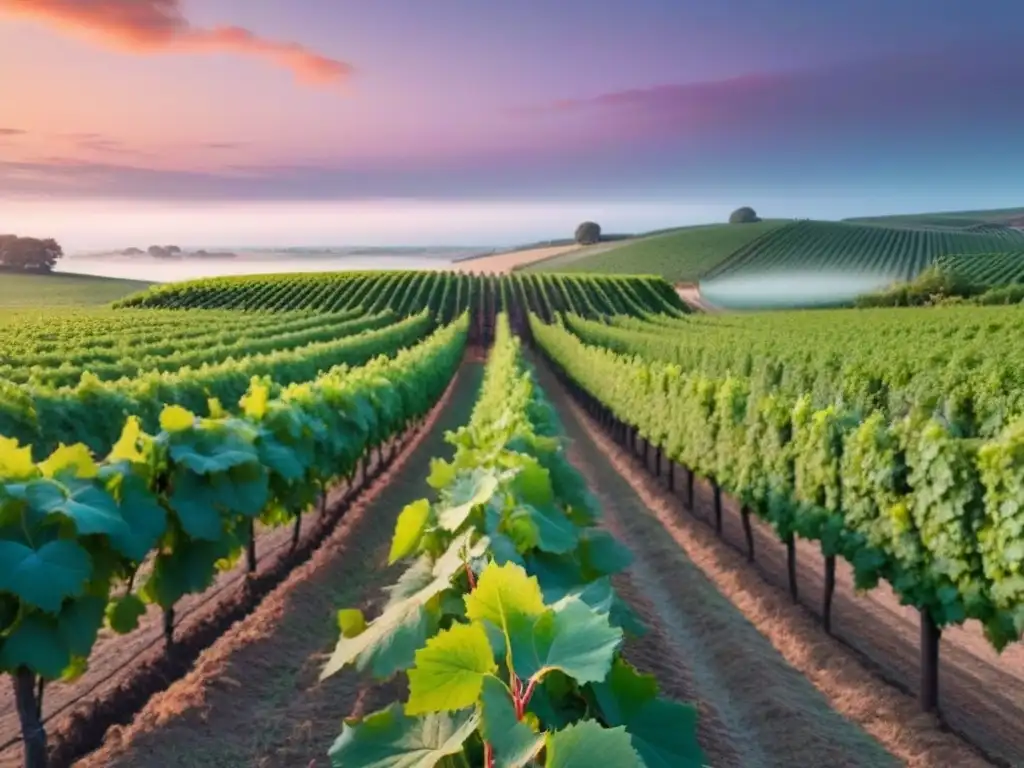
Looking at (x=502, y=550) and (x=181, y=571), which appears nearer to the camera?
(x=502, y=550)

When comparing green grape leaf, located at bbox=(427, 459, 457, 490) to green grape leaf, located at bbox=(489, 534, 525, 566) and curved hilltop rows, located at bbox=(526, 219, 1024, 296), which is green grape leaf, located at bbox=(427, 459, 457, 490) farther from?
curved hilltop rows, located at bbox=(526, 219, 1024, 296)

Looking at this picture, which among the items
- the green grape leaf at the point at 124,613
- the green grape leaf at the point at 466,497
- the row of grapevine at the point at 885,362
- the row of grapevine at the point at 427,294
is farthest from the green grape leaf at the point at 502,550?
the row of grapevine at the point at 427,294

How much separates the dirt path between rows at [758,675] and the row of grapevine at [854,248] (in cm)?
8485

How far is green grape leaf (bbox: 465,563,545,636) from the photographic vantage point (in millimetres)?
2580

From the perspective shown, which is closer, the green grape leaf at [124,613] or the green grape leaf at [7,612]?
the green grape leaf at [7,612]

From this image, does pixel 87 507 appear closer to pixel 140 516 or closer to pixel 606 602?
pixel 140 516

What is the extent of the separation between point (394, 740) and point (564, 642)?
737 millimetres

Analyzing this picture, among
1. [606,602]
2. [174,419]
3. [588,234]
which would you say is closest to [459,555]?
[606,602]

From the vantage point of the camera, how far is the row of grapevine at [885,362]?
556 inches

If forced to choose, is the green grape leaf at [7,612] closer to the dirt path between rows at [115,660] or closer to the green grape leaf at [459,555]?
the dirt path between rows at [115,660]

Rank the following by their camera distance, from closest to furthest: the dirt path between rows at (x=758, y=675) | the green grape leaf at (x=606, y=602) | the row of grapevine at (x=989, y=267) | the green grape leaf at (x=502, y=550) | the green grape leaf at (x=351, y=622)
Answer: the green grape leaf at (x=606, y=602)
the green grape leaf at (x=351, y=622)
the green grape leaf at (x=502, y=550)
the dirt path between rows at (x=758, y=675)
the row of grapevine at (x=989, y=267)

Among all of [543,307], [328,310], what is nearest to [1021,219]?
[543,307]

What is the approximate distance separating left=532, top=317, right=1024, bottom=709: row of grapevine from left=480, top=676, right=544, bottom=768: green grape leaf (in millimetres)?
6301

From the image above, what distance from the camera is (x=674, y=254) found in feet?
389
